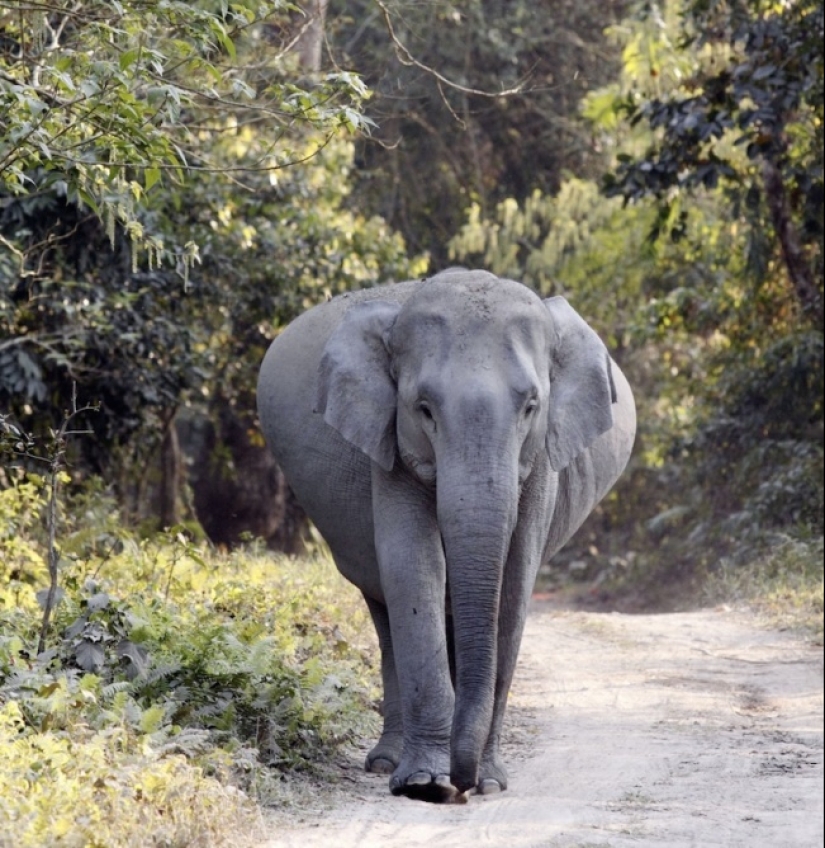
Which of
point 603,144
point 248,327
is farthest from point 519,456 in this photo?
point 603,144

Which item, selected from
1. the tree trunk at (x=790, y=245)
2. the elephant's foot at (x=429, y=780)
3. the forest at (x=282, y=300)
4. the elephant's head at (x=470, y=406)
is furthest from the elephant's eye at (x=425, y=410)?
the tree trunk at (x=790, y=245)

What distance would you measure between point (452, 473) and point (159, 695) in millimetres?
1663

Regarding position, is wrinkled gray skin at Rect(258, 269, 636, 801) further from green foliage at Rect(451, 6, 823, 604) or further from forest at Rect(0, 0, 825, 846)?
green foliage at Rect(451, 6, 823, 604)

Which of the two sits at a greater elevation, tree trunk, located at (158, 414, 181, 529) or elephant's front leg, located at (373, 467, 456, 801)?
elephant's front leg, located at (373, 467, 456, 801)

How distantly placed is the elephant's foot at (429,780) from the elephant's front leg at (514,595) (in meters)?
0.33

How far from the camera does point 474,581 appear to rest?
6.14 meters

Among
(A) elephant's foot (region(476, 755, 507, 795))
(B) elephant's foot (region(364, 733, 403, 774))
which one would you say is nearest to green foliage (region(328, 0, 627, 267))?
(B) elephant's foot (region(364, 733, 403, 774))

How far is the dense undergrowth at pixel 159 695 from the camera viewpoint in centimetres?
513

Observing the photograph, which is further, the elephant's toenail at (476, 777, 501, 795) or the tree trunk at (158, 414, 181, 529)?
the tree trunk at (158, 414, 181, 529)

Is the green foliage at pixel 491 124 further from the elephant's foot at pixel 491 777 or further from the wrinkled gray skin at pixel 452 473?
the elephant's foot at pixel 491 777

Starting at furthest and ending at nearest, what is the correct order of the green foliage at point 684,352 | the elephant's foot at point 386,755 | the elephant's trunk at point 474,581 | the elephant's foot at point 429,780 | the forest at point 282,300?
the green foliage at point 684,352, the elephant's foot at point 386,755, the forest at point 282,300, the elephant's foot at point 429,780, the elephant's trunk at point 474,581

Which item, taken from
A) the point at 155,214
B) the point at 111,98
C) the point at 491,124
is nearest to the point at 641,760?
the point at 111,98

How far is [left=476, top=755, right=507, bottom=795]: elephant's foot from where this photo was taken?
21.6 ft

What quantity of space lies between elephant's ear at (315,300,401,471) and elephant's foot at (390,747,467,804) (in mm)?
1183
